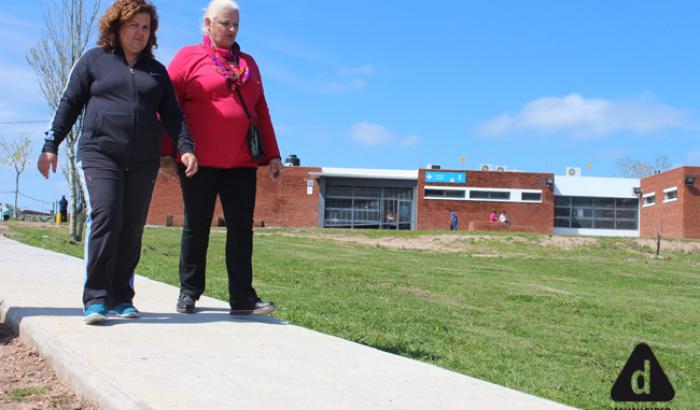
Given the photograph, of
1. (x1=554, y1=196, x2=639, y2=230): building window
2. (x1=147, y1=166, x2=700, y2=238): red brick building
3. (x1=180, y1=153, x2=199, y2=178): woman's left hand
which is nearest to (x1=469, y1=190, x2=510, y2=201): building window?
(x1=147, y1=166, x2=700, y2=238): red brick building

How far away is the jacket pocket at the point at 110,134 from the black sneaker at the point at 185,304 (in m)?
1.18

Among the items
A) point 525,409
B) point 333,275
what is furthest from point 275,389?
point 333,275

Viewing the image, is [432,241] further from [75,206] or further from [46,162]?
[46,162]

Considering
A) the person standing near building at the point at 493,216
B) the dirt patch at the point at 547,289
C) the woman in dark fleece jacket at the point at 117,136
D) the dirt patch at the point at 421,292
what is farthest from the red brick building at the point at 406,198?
the woman in dark fleece jacket at the point at 117,136

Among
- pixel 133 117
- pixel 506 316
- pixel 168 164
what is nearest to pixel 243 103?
pixel 168 164

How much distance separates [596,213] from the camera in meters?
52.0

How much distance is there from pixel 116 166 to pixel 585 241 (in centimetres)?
2707

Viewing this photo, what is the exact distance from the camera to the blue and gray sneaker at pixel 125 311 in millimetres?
4676

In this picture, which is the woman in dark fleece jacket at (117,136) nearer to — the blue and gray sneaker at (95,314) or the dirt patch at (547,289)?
the blue and gray sneaker at (95,314)

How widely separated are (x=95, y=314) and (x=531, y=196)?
47.6 m

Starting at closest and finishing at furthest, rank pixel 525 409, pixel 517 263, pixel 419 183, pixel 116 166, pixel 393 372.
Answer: pixel 525 409 < pixel 393 372 < pixel 116 166 < pixel 517 263 < pixel 419 183

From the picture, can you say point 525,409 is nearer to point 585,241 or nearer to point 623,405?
point 623,405

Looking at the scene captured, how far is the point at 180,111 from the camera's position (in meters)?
4.80

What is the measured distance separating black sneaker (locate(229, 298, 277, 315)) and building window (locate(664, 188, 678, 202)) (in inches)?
1846
